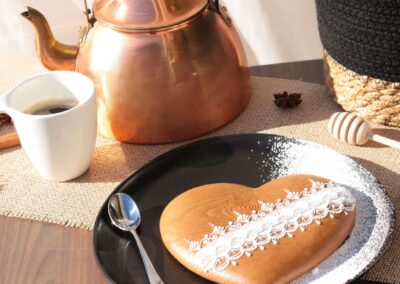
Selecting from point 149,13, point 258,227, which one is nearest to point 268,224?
point 258,227

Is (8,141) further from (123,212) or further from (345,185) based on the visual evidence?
(345,185)

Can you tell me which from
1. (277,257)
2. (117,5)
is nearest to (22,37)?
(117,5)

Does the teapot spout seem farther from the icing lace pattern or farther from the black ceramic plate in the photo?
the icing lace pattern

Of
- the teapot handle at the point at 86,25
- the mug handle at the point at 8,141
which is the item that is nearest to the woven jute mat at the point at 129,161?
the mug handle at the point at 8,141

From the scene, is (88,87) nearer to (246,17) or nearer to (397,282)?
(397,282)

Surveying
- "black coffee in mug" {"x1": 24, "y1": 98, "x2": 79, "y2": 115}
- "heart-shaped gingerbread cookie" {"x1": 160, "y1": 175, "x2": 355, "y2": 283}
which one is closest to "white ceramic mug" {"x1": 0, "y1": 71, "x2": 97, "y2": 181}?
"black coffee in mug" {"x1": 24, "y1": 98, "x2": 79, "y2": 115}

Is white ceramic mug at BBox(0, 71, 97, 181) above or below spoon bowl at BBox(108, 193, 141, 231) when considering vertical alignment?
above
